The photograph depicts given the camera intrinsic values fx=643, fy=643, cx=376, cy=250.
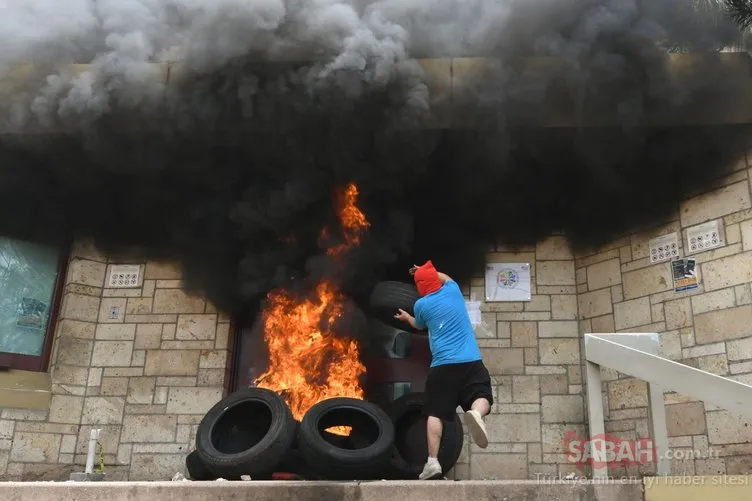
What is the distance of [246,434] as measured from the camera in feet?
18.9

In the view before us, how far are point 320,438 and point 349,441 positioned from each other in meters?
0.72

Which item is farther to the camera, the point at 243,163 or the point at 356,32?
the point at 243,163

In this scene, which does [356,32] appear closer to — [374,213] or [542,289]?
[374,213]

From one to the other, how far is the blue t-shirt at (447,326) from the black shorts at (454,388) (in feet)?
0.21

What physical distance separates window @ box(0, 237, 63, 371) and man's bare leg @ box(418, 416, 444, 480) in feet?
16.7

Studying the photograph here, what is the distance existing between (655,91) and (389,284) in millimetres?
3228

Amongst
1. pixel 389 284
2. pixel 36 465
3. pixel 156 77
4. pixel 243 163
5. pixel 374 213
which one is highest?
pixel 156 77

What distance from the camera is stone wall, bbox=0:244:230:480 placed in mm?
7012

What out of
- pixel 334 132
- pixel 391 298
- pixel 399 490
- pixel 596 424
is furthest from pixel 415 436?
pixel 334 132

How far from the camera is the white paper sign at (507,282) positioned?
746 cm

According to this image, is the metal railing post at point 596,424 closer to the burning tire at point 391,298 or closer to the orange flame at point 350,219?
the burning tire at point 391,298

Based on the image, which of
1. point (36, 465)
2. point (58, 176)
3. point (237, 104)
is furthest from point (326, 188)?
point (36, 465)

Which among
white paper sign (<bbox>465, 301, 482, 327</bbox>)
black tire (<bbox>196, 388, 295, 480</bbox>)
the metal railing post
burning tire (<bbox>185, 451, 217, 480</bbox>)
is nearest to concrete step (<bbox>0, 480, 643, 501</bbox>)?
the metal railing post

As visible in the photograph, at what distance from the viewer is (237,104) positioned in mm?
6766
